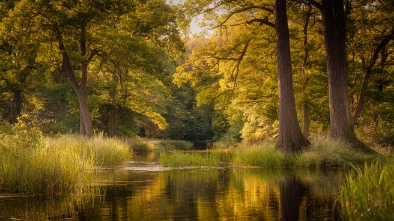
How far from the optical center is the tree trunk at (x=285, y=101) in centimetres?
2158

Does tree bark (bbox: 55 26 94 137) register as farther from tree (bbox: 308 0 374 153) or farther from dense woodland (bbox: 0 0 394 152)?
tree (bbox: 308 0 374 153)

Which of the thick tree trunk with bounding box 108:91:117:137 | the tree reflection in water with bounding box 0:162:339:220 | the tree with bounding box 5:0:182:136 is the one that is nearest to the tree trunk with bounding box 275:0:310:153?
the tree reflection in water with bounding box 0:162:339:220

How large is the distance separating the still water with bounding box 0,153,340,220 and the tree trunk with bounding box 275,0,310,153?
481 cm

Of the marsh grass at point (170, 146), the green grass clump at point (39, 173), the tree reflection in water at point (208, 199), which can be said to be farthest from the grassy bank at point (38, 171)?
the marsh grass at point (170, 146)

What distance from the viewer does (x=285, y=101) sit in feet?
72.7

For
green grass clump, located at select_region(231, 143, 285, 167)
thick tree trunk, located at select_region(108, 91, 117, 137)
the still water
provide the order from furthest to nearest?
1. thick tree trunk, located at select_region(108, 91, 117, 137)
2. green grass clump, located at select_region(231, 143, 285, 167)
3. the still water

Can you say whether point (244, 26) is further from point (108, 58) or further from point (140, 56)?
point (108, 58)

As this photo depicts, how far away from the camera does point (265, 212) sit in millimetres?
9734

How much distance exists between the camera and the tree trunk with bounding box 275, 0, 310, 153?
2158 cm

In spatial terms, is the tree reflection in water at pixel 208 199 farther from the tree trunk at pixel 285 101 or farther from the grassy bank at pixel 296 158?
the tree trunk at pixel 285 101

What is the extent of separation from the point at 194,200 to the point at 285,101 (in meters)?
A: 11.6

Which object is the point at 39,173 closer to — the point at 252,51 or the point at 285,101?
the point at 285,101

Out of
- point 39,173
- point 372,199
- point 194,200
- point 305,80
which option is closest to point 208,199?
point 194,200

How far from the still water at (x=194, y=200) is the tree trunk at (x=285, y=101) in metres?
4.81
